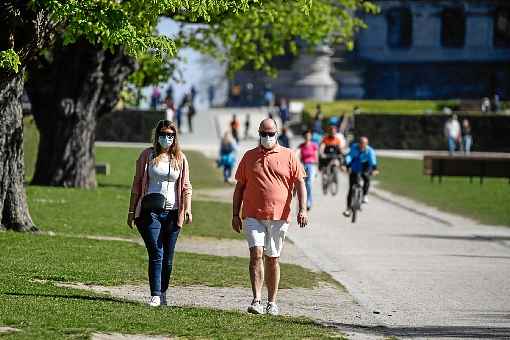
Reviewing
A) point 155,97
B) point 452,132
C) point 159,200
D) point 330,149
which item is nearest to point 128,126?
point 452,132

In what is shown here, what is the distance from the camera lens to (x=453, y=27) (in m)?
114

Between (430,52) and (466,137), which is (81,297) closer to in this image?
(466,137)

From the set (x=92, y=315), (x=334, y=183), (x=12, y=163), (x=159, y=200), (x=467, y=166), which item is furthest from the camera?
(x=467, y=166)

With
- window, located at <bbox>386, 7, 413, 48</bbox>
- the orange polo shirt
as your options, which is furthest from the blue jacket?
window, located at <bbox>386, 7, 413, 48</bbox>

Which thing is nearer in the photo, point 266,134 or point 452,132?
point 266,134

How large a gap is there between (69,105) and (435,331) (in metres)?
21.0

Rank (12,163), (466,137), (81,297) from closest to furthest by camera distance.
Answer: (81,297), (12,163), (466,137)

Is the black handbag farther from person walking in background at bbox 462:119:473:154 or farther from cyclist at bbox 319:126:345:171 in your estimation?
person walking in background at bbox 462:119:473:154

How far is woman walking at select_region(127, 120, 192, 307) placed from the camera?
1514 cm

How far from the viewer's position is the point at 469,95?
4291 inches

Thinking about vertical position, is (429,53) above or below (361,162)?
above

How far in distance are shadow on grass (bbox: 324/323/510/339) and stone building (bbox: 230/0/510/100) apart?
91.5 m

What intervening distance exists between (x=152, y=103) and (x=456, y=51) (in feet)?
108

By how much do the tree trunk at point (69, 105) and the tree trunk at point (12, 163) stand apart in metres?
11.5
